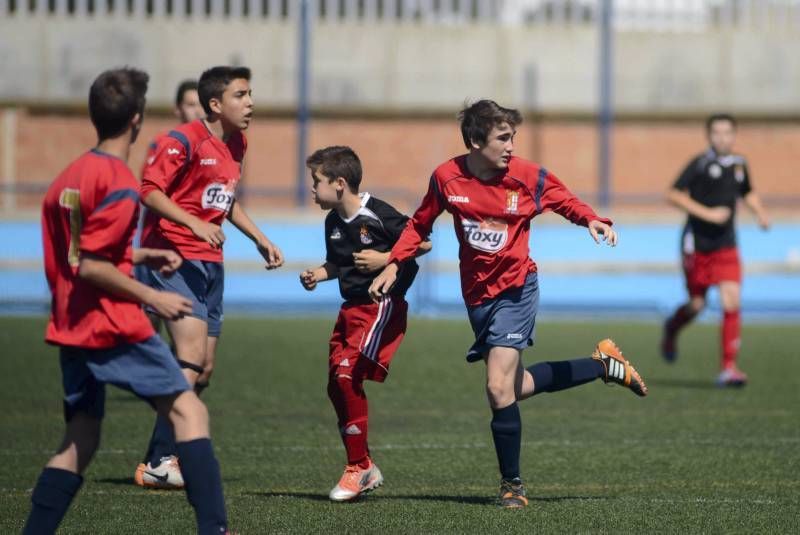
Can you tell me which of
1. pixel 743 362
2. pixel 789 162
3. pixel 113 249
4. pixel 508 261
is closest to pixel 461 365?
pixel 743 362

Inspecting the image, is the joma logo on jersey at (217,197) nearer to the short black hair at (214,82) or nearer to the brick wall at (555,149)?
the short black hair at (214,82)

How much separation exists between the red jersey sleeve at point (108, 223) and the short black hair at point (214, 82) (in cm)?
225

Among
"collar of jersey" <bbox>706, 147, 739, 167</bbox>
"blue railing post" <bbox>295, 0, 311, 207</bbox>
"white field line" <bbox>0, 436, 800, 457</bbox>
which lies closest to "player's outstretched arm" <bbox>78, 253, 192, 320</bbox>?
"white field line" <bbox>0, 436, 800, 457</bbox>

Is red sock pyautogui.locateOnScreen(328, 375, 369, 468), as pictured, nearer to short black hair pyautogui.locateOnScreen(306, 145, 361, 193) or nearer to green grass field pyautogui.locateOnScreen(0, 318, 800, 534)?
green grass field pyautogui.locateOnScreen(0, 318, 800, 534)

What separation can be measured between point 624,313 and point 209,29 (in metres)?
7.89

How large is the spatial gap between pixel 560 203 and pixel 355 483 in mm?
1635

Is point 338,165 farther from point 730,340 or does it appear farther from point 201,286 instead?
point 730,340

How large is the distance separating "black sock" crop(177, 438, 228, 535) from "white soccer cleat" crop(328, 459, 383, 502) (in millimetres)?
1623

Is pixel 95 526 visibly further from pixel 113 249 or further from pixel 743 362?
pixel 743 362

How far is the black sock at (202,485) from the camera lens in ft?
17.4

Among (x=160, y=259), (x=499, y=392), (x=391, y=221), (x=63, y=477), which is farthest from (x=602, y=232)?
(x=63, y=477)

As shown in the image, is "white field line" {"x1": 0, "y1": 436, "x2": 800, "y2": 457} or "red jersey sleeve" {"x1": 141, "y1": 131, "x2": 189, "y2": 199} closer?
"red jersey sleeve" {"x1": 141, "y1": 131, "x2": 189, "y2": 199}

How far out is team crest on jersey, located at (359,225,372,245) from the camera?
7.23 metres

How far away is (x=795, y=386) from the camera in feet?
39.5
